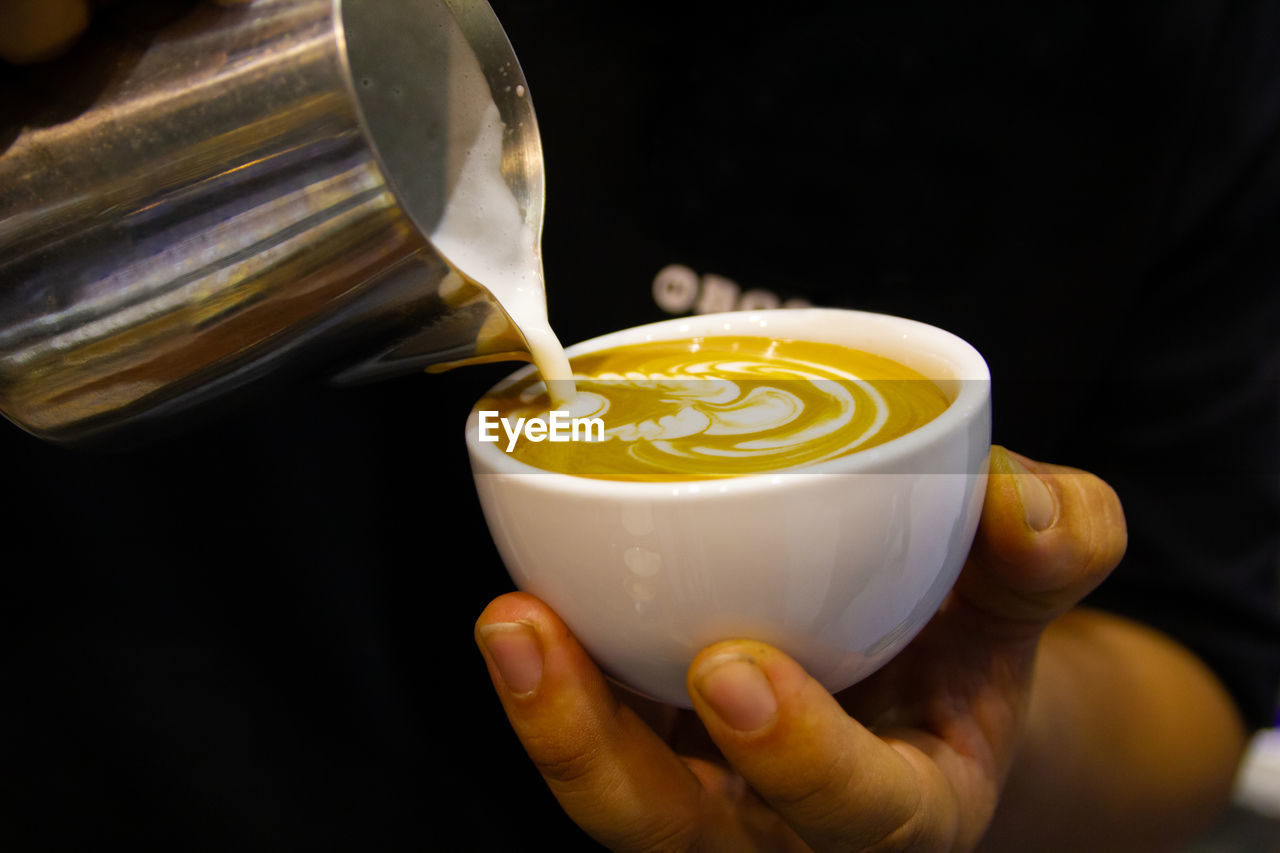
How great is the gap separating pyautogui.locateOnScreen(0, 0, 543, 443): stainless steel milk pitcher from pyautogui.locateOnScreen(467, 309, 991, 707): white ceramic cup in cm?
14

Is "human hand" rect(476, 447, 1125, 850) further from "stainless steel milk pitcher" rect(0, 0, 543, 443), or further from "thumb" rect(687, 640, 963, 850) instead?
"stainless steel milk pitcher" rect(0, 0, 543, 443)

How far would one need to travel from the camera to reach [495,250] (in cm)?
61

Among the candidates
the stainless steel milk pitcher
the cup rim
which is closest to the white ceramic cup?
the cup rim

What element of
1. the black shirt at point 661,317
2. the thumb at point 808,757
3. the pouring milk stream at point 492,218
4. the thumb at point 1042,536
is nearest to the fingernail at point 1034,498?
the thumb at point 1042,536

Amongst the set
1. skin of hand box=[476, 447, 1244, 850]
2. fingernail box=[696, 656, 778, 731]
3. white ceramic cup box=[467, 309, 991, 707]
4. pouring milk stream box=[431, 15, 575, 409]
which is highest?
pouring milk stream box=[431, 15, 575, 409]

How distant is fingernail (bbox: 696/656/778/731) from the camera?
1.57ft

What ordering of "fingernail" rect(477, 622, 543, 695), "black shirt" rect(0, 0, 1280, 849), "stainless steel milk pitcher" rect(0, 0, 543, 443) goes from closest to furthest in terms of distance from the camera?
"stainless steel milk pitcher" rect(0, 0, 543, 443) → "fingernail" rect(477, 622, 543, 695) → "black shirt" rect(0, 0, 1280, 849)

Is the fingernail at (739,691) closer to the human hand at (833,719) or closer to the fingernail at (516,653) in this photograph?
the human hand at (833,719)

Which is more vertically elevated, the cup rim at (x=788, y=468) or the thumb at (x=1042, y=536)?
the cup rim at (x=788, y=468)

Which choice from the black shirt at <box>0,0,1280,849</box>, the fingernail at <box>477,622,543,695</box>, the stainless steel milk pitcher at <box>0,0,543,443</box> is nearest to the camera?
the stainless steel milk pitcher at <box>0,0,543,443</box>

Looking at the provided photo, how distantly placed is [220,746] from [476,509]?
1.20 ft

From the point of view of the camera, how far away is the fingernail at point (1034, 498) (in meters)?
A: 0.63

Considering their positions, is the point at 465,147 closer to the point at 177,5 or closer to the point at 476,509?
the point at 177,5

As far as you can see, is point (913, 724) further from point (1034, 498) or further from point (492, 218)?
point (492, 218)
